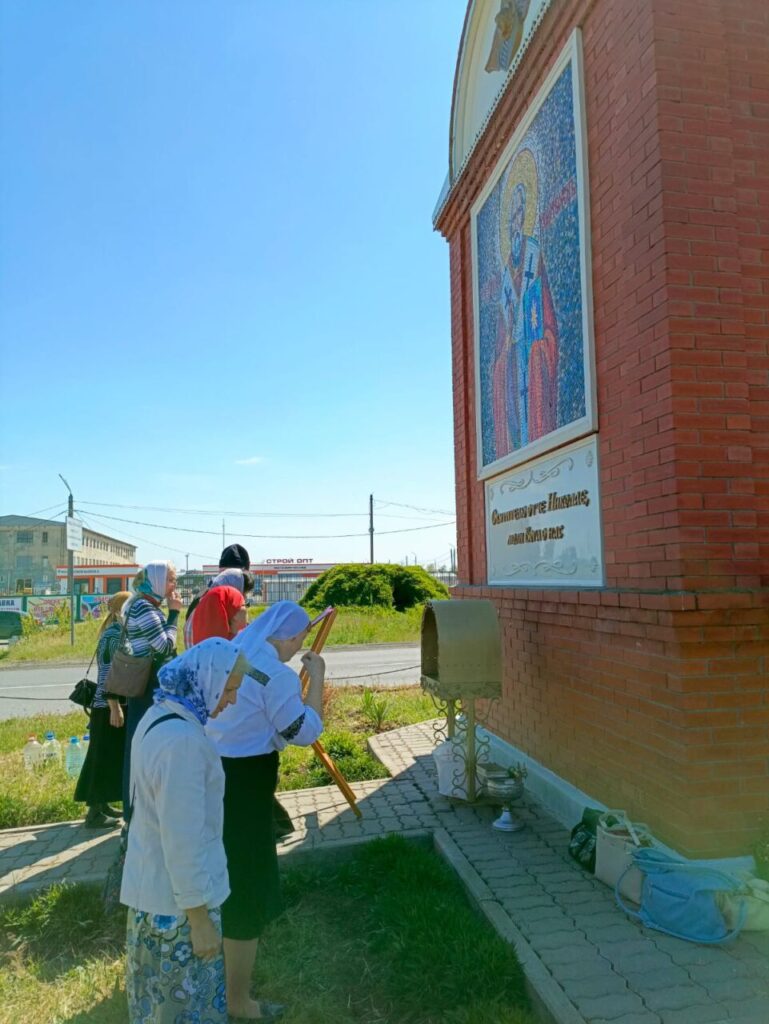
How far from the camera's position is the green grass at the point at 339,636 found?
19.3 m

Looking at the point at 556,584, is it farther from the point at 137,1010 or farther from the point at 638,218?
the point at 137,1010

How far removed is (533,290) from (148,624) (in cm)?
379

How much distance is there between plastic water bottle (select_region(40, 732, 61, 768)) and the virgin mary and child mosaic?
16.9 feet

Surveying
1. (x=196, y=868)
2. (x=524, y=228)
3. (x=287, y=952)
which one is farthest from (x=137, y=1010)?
(x=524, y=228)

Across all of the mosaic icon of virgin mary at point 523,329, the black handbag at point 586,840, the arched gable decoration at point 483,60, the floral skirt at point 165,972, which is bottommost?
the black handbag at point 586,840

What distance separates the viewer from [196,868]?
2172 millimetres

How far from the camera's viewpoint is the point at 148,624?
14.9ft

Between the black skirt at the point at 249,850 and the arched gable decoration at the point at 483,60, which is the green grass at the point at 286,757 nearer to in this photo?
the black skirt at the point at 249,850

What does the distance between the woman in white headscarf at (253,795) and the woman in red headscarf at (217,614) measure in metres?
1.46

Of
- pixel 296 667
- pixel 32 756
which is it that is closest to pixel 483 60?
pixel 32 756

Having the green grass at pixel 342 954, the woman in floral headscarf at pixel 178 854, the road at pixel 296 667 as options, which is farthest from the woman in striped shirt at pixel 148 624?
the road at pixel 296 667

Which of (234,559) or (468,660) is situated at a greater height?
(234,559)

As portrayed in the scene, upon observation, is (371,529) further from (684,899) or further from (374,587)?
(684,899)

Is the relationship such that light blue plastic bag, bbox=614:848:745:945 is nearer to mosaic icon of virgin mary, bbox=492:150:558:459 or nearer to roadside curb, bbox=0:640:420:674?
mosaic icon of virgin mary, bbox=492:150:558:459
